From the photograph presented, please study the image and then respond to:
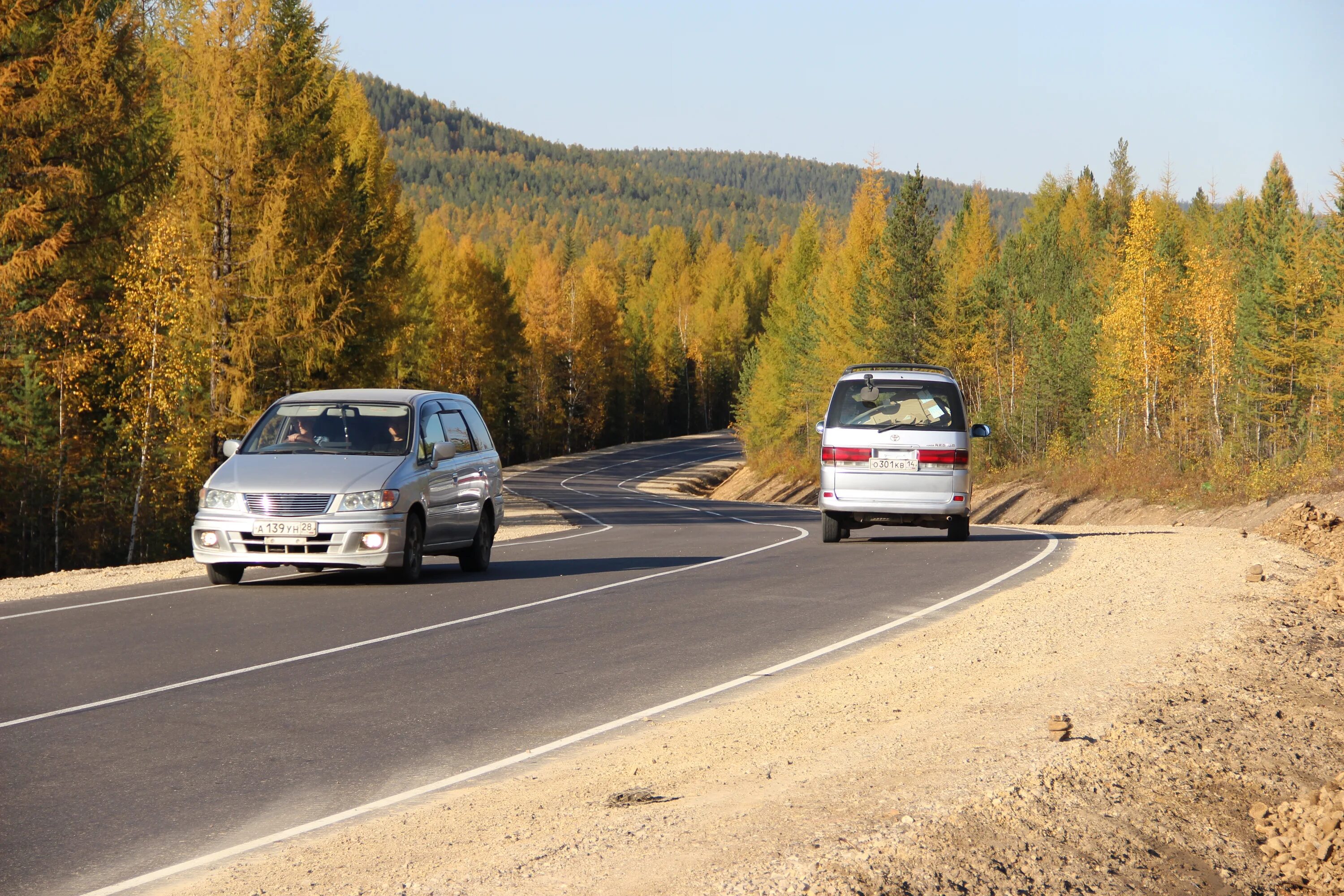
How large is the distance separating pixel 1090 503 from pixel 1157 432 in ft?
47.4

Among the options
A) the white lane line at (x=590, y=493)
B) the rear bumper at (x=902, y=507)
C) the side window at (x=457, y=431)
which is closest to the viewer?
the side window at (x=457, y=431)

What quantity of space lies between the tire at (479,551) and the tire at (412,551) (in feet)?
3.84

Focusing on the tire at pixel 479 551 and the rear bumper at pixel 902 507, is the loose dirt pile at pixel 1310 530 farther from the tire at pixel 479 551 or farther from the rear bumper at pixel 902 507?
the tire at pixel 479 551

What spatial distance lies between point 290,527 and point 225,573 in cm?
177

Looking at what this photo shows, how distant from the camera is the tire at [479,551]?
51.7 feet

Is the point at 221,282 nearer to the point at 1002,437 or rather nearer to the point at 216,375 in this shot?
the point at 216,375

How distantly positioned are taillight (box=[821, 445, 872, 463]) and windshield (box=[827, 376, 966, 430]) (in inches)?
A: 13.7

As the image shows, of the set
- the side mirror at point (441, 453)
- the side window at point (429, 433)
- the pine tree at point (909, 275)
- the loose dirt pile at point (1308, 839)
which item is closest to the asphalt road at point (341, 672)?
the side mirror at point (441, 453)

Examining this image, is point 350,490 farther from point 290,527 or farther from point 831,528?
point 831,528

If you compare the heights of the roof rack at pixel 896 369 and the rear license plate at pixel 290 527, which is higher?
the roof rack at pixel 896 369

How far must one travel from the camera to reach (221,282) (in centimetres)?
2938

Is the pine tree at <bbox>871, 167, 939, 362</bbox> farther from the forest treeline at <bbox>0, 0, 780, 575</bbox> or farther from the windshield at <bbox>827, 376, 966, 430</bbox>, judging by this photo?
the windshield at <bbox>827, 376, 966, 430</bbox>

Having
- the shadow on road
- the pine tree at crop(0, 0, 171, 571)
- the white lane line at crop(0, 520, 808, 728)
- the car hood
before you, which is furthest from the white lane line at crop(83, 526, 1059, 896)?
the pine tree at crop(0, 0, 171, 571)

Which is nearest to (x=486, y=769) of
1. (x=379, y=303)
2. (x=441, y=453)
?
(x=441, y=453)
